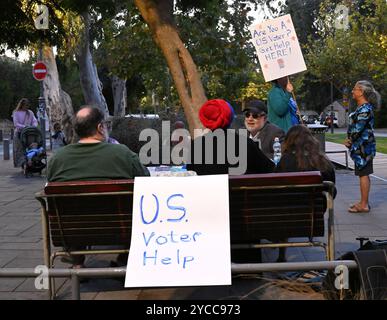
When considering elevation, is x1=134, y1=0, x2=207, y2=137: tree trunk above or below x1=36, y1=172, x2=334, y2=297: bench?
above

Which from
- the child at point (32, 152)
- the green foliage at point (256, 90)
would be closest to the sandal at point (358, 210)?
the child at point (32, 152)

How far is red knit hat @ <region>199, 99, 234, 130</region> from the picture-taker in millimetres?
4582

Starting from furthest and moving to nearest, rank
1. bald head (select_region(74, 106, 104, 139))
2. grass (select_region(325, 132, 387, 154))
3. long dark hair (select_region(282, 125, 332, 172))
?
1. grass (select_region(325, 132, 387, 154))
2. long dark hair (select_region(282, 125, 332, 172))
3. bald head (select_region(74, 106, 104, 139))

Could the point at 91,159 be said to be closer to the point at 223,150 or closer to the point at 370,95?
the point at 223,150

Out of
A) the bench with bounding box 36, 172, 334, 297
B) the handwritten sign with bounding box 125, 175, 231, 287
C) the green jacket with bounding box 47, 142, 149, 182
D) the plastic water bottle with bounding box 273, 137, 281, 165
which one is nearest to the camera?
the handwritten sign with bounding box 125, 175, 231, 287

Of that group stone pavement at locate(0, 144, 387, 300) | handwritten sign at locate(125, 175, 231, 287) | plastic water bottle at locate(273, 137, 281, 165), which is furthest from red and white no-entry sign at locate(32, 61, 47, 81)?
handwritten sign at locate(125, 175, 231, 287)

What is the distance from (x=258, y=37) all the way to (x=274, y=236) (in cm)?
351

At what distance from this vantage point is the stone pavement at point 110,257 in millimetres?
4488

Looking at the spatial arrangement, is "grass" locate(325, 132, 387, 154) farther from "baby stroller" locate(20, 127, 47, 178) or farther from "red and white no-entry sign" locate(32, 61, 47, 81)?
"red and white no-entry sign" locate(32, 61, 47, 81)

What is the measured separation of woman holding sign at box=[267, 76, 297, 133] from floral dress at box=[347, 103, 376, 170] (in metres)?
0.88

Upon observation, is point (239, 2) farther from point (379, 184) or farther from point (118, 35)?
point (379, 184)

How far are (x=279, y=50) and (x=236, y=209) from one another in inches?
132

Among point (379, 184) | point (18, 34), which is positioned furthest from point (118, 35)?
point (379, 184)

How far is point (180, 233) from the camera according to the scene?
317 centimetres
